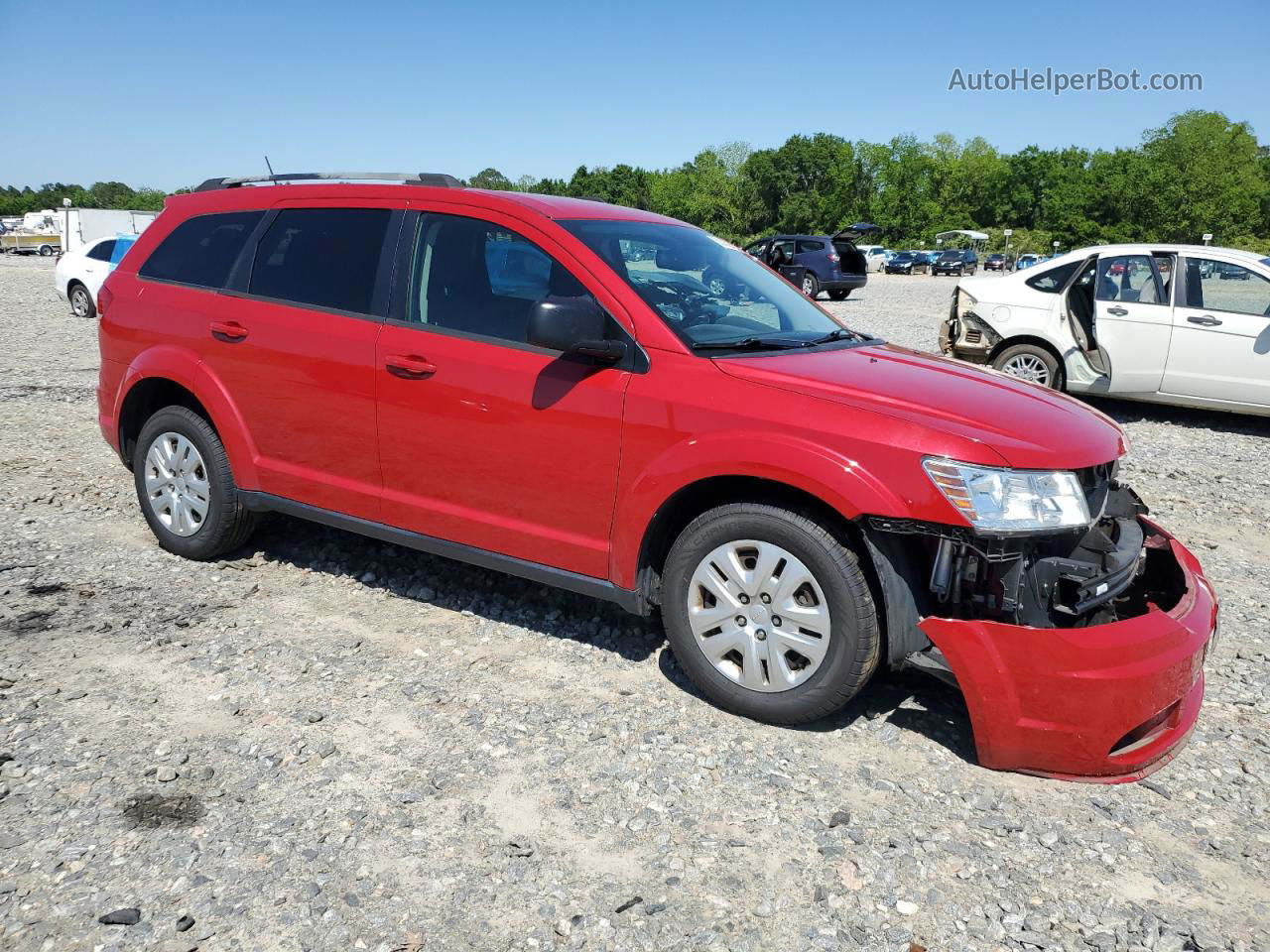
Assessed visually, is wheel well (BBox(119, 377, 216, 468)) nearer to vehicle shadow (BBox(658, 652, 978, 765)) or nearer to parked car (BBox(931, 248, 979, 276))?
vehicle shadow (BBox(658, 652, 978, 765))

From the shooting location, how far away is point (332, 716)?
372 centimetres

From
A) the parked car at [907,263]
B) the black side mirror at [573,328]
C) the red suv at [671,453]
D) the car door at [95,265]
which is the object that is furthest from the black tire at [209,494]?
the parked car at [907,263]

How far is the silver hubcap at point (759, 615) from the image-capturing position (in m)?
3.50

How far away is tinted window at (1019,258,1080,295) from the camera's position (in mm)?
9969

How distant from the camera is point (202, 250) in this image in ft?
16.8

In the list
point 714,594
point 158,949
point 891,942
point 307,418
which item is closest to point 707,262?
point 714,594

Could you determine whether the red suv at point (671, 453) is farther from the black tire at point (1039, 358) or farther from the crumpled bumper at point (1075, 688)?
the black tire at point (1039, 358)

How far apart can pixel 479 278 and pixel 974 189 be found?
11313 centimetres

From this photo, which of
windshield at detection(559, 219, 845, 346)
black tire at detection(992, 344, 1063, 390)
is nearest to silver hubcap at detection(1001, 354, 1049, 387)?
black tire at detection(992, 344, 1063, 390)

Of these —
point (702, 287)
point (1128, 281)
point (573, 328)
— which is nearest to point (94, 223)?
point (1128, 281)

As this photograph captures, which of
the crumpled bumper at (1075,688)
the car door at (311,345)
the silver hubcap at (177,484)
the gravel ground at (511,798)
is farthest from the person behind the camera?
the silver hubcap at (177,484)

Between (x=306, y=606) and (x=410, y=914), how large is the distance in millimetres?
2411

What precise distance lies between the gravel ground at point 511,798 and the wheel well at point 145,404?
30.4 inches

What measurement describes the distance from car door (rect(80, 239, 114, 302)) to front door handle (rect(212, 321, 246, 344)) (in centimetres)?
1542
